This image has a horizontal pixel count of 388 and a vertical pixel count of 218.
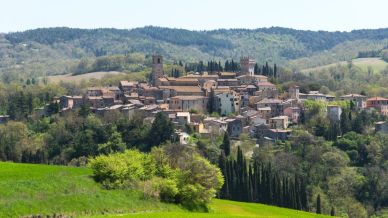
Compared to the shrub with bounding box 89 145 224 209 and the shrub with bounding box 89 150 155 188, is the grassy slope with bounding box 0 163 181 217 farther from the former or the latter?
the shrub with bounding box 89 145 224 209

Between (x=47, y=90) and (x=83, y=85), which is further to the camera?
(x=83, y=85)

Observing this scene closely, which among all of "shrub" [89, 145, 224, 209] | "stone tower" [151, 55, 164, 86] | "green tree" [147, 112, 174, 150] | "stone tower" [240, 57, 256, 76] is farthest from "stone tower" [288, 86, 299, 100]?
"shrub" [89, 145, 224, 209]

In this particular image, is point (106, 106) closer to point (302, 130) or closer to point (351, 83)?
point (302, 130)

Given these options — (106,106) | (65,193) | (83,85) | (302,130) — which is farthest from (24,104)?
(65,193)

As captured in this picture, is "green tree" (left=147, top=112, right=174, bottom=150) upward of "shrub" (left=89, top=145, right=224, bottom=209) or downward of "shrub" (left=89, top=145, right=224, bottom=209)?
downward

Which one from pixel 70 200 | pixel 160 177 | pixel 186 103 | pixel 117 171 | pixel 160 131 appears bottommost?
pixel 160 131

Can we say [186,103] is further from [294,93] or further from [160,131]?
[160,131]

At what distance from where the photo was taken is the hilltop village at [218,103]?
322 ft

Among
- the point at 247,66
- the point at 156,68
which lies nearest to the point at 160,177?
the point at 156,68

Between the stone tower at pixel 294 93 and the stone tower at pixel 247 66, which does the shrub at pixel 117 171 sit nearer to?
the stone tower at pixel 294 93

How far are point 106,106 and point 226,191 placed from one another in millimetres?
47487

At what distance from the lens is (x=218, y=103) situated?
108 m

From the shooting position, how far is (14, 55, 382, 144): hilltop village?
9822cm

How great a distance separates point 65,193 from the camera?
3541 centimetres
